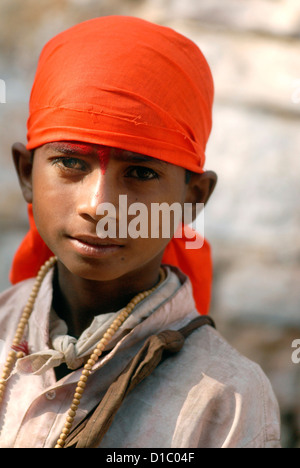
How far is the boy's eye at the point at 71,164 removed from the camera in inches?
63.3

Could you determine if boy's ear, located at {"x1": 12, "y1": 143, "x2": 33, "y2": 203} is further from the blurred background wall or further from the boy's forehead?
the blurred background wall

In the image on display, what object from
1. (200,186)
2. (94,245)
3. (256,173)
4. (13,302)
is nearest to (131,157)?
(94,245)

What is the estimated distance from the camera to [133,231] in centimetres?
160

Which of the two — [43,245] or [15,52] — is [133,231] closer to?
[43,245]

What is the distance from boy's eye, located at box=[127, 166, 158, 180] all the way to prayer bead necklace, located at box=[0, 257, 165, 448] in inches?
12.8

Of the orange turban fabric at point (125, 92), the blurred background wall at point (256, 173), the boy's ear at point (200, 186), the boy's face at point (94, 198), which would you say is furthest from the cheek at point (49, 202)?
the blurred background wall at point (256, 173)

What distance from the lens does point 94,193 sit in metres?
1.54

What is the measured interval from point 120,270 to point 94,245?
0.09 metres

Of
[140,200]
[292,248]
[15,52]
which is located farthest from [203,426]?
[15,52]

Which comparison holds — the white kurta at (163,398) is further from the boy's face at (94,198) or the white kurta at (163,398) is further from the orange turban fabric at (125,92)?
the orange turban fabric at (125,92)

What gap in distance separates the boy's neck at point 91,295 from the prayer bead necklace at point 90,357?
3 cm

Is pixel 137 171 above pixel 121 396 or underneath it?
above

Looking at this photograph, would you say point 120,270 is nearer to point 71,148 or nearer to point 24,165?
point 71,148

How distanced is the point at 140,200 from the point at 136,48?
37 cm
